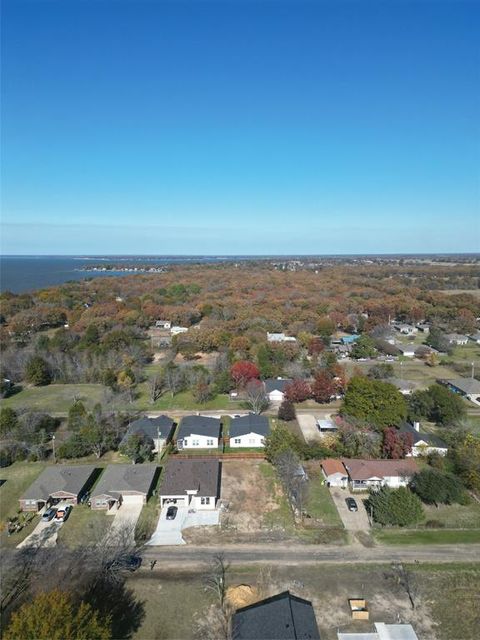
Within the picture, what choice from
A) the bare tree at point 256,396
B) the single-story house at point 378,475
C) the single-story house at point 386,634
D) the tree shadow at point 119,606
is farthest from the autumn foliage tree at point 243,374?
the single-story house at point 386,634

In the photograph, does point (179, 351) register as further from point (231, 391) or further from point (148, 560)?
point (148, 560)

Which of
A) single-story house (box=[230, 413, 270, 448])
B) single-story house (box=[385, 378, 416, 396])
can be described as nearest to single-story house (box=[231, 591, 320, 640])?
single-story house (box=[230, 413, 270, 448])

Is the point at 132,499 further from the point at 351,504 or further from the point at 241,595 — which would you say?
the point at 351,504

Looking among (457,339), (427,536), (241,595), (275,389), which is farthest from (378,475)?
(457,339)

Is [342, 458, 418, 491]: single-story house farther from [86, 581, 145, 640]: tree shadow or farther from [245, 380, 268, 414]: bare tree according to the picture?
[86, 581, 145, 640]: tree shadow

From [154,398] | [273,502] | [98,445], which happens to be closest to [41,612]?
[273,502]

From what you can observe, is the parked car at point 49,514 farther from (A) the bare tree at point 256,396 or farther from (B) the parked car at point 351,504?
(A) the bare tree at point 256,396
